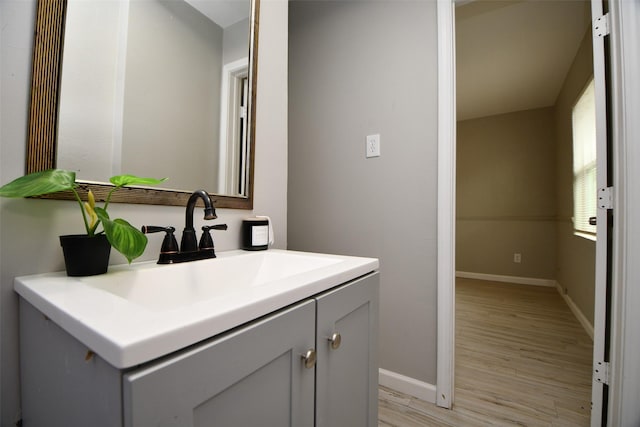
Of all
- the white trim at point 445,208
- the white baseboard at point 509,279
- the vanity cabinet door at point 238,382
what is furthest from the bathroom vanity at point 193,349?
the white baseboard at point 509,279

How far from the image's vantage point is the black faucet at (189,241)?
72 cm

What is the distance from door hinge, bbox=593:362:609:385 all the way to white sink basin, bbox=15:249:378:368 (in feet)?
3.60

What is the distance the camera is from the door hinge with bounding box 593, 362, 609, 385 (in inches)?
41.6

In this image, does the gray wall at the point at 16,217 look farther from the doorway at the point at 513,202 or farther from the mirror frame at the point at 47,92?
the doorway at the point at 513,202

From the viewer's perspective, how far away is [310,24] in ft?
5.73

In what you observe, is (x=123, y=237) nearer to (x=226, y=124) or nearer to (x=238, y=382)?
(x=238, y=382)

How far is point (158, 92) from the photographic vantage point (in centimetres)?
84

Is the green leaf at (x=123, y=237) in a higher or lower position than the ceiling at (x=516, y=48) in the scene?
lower

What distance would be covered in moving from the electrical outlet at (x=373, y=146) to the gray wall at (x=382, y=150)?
1.1 inches

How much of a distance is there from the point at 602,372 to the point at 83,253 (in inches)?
70.0

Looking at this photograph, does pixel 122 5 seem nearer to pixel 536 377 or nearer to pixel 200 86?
pixel 200 86

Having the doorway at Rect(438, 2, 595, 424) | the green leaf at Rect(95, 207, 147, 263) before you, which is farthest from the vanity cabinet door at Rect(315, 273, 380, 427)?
the doorway at Rect(438, 2, 595, 424)

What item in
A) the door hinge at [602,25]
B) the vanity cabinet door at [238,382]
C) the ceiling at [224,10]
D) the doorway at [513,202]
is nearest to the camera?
the vanity cabinet door at [238,382]

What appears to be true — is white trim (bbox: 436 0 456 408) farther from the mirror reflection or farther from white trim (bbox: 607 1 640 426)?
the mirror reflection
